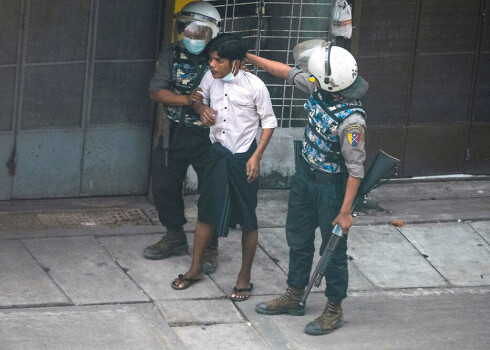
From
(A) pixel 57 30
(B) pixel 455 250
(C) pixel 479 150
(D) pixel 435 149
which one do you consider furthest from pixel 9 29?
(C) pixel 479 150

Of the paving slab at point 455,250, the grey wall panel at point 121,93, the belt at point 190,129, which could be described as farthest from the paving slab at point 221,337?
the grey wall panel at point 121,93

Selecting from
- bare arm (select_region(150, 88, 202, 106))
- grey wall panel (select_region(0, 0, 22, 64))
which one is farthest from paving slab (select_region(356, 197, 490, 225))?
grey wall panel (select_region(0, 0, 22, 64))

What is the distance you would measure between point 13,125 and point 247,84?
233 cm

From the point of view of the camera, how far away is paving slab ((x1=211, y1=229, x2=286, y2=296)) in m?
7.80

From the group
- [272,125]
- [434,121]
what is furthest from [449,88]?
[272,125]

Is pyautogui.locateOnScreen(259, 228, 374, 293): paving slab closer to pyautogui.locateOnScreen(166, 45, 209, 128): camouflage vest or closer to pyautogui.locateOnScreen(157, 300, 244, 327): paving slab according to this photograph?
pyautogui.locateOnScreen(157, 300, 244, 327): paving slab

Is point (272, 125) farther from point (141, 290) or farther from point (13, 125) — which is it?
point (13, 125)

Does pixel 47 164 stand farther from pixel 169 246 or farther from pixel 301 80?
pixel 301 80

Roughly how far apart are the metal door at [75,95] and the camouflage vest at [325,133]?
232 cm

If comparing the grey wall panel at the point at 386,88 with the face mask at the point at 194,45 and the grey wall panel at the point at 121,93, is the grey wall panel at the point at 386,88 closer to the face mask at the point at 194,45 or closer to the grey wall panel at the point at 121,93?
the grey wall panel at the point at 121,93

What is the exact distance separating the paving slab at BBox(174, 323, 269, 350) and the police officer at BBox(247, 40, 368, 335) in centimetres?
32

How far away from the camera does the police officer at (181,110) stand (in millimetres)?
7652

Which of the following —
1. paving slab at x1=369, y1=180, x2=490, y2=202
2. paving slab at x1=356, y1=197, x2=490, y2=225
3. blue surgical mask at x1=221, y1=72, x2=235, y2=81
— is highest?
blue surgical mask at x1=221, y1=72, x2=235, y2=81

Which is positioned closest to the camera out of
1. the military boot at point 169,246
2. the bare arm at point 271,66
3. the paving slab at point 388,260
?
the bare arm at point 271,66
